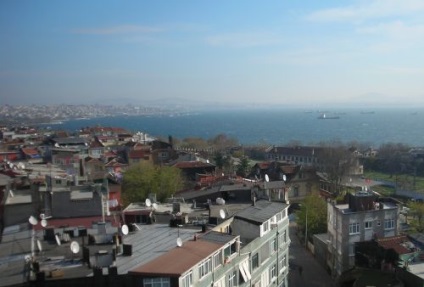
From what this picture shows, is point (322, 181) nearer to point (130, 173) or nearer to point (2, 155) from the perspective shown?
point (130, 173)

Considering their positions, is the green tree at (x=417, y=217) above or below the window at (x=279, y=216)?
below

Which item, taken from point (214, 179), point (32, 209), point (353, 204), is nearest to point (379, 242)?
point (353, 204)

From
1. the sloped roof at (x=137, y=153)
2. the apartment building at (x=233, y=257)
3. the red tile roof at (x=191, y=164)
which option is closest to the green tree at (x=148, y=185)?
the red tile roof at (x=191, y=164)

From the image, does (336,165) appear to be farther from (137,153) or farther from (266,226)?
(266,226)

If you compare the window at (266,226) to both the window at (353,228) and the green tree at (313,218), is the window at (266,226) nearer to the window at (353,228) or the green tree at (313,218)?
the window at (353,228)

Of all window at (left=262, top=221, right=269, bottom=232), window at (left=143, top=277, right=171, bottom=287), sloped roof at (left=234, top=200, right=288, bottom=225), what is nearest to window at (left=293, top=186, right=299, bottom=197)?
sloped roof at (left=234, top=200, right=288, bottom=225)

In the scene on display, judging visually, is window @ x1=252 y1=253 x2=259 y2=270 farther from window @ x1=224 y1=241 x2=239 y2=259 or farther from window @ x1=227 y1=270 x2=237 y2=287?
window @ x1=224 y1=241 x2=239 y2=259

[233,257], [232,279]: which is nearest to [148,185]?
[232,279]
